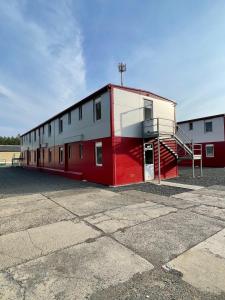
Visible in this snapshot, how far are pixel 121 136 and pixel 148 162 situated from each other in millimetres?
3019

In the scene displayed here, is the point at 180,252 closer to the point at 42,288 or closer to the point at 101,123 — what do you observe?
the point at 42,288

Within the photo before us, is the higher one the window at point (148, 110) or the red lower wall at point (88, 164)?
the window at point (148, 110)

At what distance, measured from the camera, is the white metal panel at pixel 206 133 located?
935 inches

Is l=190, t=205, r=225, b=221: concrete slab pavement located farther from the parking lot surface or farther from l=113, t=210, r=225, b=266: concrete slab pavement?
l=113, t=210, r=225, b=266: concrete slab pavement

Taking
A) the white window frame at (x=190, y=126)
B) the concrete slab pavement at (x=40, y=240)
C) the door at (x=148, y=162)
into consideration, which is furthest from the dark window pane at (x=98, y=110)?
the white window frame at (x=190, y=126)

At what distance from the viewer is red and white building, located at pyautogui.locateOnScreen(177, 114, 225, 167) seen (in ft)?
77.7

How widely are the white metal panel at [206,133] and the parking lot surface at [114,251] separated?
1829 cm

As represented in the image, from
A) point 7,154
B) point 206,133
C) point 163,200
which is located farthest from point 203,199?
point 7,154

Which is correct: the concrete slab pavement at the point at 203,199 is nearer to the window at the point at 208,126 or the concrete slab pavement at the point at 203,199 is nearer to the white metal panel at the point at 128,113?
the white metal panel at the point at 128,113

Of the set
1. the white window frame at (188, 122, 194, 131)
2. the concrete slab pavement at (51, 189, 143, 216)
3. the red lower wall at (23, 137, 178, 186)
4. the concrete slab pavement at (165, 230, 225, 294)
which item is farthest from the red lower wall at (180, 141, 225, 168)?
the concrete slab pavement at (165, 230, 225, 294)

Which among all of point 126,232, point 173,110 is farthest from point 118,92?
point 126,232

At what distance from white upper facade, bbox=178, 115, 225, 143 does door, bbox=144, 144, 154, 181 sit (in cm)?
1273

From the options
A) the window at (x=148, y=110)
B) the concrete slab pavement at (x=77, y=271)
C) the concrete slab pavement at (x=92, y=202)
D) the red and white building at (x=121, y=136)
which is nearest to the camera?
the concrete slab pavement at (x=77, y=271)

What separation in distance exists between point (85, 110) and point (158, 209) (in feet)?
33.3
